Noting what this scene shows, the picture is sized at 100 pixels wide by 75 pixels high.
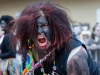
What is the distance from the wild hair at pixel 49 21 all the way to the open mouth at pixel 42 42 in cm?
5

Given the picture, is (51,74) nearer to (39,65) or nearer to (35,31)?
(39,65)

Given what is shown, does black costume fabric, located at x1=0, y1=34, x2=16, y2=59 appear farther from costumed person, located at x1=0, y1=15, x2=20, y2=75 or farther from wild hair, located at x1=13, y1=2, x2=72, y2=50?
wild hair, located at x1=13, y1=2, x2=72, y2=50

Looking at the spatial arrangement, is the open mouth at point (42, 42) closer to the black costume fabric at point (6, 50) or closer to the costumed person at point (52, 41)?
the costumed person at point (52, 41)

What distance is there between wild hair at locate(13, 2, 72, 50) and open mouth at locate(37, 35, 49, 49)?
53 millimetres

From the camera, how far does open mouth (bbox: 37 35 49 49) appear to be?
2664 millimetres

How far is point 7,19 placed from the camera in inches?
232

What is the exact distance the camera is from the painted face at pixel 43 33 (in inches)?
105

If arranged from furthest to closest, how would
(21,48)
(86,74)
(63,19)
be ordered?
(21,48)
(63,19)
(86,74)

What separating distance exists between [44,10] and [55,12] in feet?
0.32

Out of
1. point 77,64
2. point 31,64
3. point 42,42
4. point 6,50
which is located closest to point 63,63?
point 77,64

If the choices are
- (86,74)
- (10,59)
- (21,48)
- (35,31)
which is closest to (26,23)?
(35,31)

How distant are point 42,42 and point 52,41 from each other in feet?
0.29

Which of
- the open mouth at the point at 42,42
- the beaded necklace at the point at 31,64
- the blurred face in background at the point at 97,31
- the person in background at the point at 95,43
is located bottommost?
the person in background at the point at 95,43

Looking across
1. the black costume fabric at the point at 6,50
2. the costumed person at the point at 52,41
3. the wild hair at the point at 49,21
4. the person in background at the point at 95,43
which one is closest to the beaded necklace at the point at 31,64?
the costumed person at the point at 52,41
